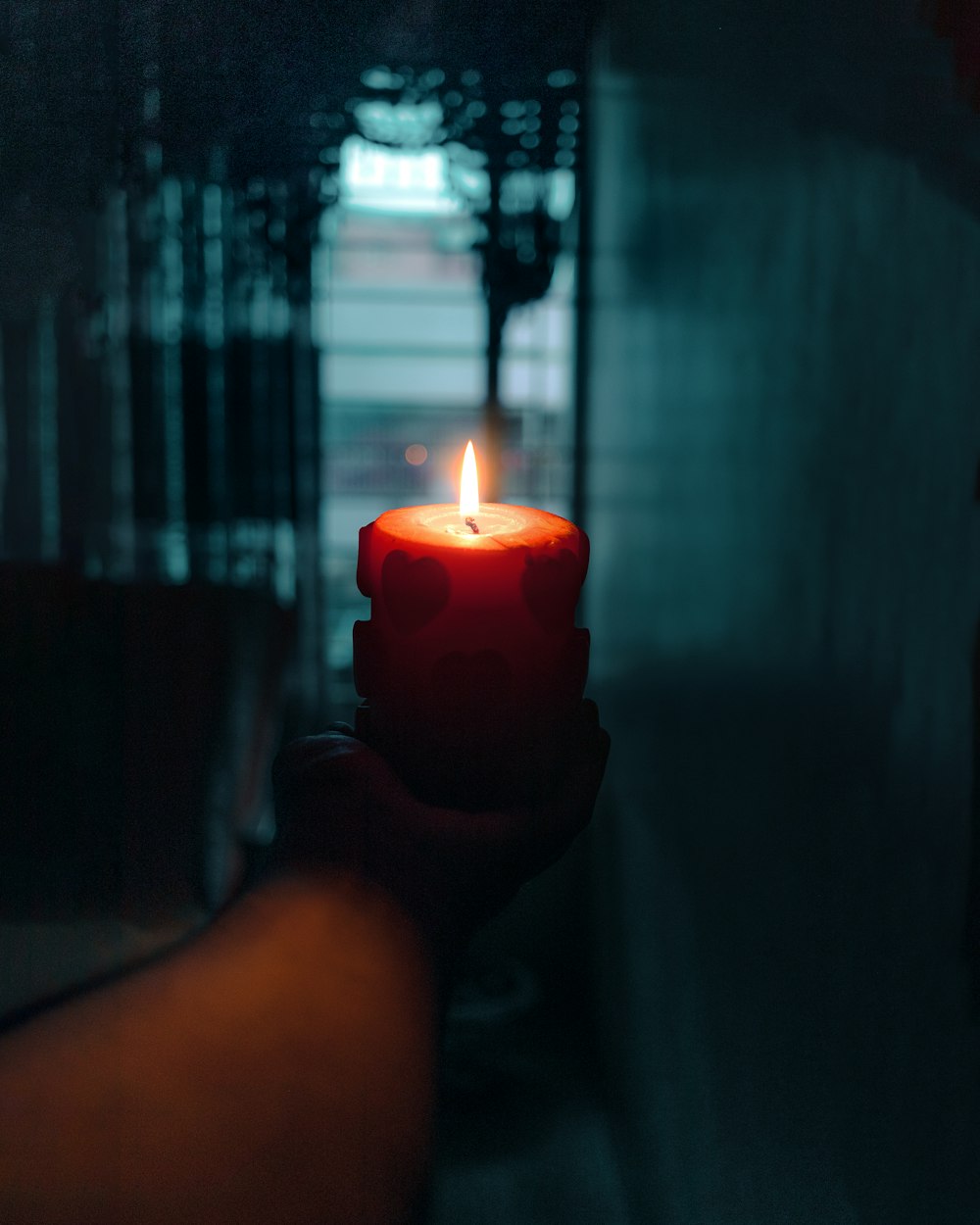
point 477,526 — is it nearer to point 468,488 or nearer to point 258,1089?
point 468,488

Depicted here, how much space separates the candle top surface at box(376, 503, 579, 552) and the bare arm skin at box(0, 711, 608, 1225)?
8cm

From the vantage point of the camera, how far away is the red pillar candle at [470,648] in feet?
1.01

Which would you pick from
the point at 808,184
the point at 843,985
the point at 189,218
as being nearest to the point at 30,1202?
the point at 843,985

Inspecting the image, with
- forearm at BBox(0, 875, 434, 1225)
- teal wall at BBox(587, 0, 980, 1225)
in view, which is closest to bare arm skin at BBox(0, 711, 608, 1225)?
forearm at BBox(0, 875, 434, 1225)

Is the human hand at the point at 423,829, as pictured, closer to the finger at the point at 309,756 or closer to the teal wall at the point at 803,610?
the finger at the point at 309,756

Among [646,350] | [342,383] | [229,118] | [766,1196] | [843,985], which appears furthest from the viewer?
[342,383]

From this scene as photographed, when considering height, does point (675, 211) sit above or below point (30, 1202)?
above

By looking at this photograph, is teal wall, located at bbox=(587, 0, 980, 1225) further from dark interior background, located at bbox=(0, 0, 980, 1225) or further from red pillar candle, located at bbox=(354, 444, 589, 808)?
red pillar candle, located at bbox=(354, 444, 589, 808)

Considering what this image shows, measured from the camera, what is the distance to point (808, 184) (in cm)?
53

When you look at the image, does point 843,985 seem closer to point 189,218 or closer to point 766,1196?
point 766,1196

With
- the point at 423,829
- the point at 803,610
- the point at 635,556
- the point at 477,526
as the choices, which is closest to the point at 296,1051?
the point at 423,829

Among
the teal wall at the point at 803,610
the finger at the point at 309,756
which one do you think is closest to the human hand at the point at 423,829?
the finger at the point at 309,756

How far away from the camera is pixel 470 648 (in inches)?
12.4

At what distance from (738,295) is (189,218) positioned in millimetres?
865
